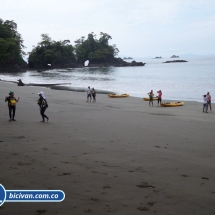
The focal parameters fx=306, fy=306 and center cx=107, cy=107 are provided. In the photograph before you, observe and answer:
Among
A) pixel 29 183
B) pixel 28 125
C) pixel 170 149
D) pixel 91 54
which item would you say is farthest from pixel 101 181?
pixel 91 54

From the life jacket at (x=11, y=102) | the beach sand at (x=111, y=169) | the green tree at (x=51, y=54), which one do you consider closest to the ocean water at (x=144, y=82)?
the life jacket at (x=11, y=102)

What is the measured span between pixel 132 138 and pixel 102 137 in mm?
1055

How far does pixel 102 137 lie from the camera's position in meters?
10.8

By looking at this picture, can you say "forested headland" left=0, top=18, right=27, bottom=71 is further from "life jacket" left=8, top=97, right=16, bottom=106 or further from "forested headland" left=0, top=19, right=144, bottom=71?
"life jacket" left=8, top=97, right=16, bottom=106

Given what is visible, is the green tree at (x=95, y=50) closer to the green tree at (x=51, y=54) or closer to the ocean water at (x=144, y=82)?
the green tree at (x=51, y=54)

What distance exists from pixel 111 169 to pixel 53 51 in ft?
434

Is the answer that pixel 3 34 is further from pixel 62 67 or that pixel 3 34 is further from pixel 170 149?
pixel 170 149

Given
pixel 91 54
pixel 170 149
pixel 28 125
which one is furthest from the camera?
pixel 91 54

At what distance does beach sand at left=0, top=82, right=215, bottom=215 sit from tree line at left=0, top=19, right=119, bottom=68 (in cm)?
9024

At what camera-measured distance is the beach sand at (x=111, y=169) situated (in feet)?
16.8

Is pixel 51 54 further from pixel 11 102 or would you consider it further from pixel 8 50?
pixel 11 102

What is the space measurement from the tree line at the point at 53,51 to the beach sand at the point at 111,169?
9024 centimetres

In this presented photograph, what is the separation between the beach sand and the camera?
511 cm

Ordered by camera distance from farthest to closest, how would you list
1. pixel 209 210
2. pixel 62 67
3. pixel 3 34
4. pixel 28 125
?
pixel 62 67
pixel 3 34
pixel 28 125
pixel 209 210
